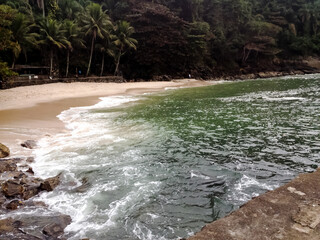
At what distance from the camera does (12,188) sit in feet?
19.1

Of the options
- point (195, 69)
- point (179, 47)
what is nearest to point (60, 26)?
point (179, 47)

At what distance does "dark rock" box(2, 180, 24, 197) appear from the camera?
5.67m

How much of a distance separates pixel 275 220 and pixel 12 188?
576 centimetres

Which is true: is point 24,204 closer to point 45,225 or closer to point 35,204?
point 35,204

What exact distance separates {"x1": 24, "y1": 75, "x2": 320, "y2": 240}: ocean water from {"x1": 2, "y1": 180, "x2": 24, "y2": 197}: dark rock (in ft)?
1.72

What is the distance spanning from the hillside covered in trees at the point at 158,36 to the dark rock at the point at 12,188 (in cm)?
2394

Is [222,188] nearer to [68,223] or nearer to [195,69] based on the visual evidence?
[68,223]

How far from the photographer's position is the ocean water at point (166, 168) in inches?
193

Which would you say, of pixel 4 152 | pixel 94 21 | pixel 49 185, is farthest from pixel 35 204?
pixel 94 21

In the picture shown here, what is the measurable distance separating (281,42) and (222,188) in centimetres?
6711

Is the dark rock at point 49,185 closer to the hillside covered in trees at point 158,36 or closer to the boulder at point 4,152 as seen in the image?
the boulder at point 4,152

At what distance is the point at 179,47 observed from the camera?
152 feet

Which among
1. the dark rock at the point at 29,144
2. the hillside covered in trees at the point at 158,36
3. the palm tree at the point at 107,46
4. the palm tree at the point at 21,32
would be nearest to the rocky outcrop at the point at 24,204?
the dark rock at the point at 29,144

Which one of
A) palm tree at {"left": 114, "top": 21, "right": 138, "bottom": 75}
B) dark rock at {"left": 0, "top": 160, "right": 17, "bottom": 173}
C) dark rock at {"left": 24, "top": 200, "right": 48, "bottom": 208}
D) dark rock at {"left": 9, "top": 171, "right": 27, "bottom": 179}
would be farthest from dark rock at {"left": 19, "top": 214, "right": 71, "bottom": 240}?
palm tree at {"left": 114, "top": 21, "right": 138, "bottom": 75}
